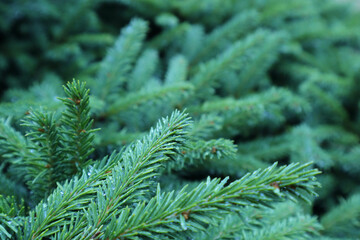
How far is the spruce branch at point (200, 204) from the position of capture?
438 millimetres

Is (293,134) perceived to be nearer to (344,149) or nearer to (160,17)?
(344,149)

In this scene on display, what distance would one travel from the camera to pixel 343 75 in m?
1.40

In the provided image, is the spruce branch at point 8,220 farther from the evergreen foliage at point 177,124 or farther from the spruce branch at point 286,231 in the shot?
the spruce branch at point 286,231

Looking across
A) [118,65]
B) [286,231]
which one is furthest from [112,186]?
[118,65]

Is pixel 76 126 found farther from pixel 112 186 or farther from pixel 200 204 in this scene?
pixel 200 204

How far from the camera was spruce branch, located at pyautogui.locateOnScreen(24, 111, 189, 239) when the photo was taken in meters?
0.46

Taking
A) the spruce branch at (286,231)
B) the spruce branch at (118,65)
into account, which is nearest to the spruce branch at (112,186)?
the spruce branch at (286,231)

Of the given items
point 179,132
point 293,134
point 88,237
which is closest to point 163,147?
point 179,132

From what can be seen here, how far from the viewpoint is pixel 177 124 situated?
503 millimetres

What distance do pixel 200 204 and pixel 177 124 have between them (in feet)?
0.42

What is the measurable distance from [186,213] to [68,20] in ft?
3.32

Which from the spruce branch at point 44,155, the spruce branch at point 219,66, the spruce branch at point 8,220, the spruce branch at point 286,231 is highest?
the spruce branch at point 219,66

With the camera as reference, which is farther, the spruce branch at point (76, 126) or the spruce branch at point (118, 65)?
the spruce branch at point (118, 65)

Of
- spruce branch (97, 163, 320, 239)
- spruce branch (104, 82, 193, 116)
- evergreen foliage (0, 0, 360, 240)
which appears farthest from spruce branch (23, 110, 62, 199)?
spruce branch (104, 82, 193, 116)
